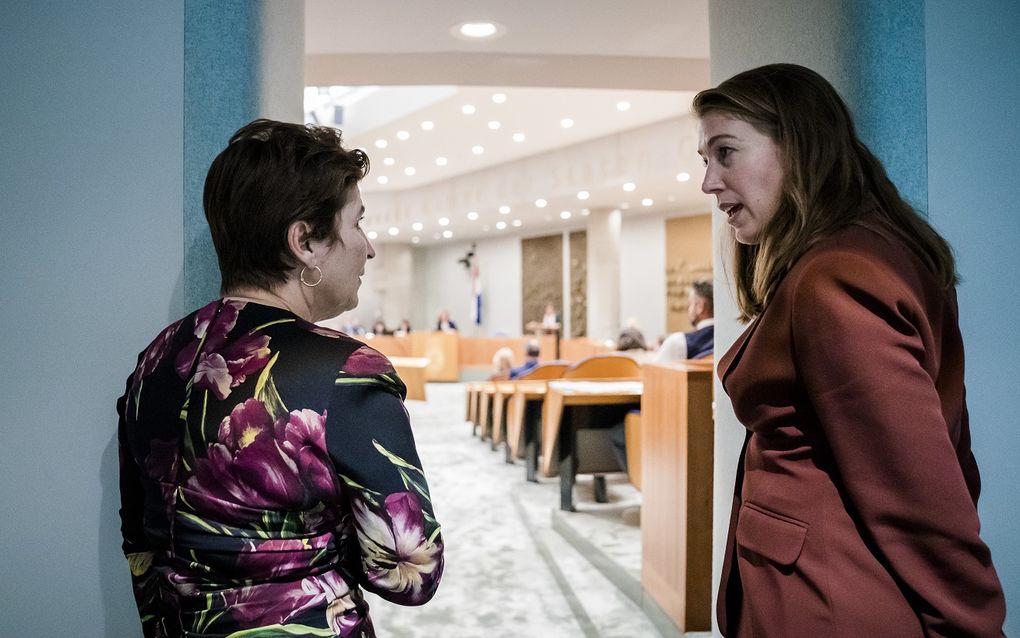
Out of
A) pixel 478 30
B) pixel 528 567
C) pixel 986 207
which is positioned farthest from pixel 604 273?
pixel 986 207

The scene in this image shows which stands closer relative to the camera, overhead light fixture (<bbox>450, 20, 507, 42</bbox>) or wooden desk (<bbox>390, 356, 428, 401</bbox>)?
overhead light fixture (<bbox>450, 20, 507, 42</bbox>)

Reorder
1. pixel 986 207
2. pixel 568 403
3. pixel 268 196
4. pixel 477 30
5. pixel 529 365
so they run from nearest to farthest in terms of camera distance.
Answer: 1. pixel 268 196
2. pixel 986 207
3. pixel 477 30
4. pixel 568 403
5. pixel 529 365

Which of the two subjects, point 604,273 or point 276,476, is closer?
point 276,476

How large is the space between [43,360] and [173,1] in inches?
32.7

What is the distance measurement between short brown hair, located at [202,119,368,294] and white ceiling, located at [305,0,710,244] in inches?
91.4

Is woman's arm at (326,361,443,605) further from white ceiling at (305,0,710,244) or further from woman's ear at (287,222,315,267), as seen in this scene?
white ceiling at (305,0,710,244)

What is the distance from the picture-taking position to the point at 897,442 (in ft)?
2.86

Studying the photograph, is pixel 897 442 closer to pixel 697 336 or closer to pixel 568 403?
pixel 697 336

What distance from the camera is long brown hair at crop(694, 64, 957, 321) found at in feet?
3.34

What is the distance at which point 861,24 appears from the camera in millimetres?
1636

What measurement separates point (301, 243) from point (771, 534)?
83 cm

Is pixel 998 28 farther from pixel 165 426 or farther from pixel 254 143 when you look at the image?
pixel 165 426

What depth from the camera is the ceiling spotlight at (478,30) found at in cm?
330

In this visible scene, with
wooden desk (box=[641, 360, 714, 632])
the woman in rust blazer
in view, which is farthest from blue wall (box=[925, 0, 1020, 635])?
wooden desk (box=[641, 360, 714, 632])
